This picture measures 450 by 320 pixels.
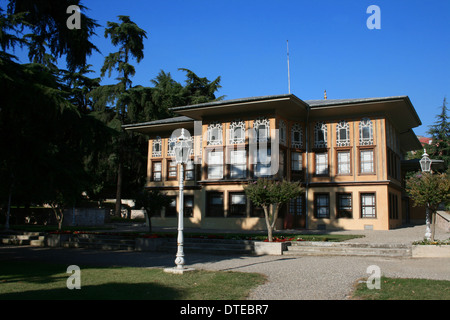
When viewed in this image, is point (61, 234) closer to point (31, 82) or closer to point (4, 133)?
point (4, 133)

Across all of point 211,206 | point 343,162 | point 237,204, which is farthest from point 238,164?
point 343,162

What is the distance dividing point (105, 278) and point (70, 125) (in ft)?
15.9

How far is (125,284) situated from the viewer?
916 cm

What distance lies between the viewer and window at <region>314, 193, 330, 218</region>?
2703 cm

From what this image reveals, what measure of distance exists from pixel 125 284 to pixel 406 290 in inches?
230

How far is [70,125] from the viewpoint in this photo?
1235cm

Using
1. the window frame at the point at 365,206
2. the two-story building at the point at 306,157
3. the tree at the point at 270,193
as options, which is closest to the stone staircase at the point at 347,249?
the tree at the point at 270,193

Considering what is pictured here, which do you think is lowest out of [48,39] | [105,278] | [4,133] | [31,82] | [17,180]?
[105,278]

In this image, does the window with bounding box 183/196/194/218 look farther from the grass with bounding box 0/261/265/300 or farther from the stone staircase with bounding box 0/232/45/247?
the grass with bounding box 0/261/265/300

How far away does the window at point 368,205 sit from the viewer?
2570 cm

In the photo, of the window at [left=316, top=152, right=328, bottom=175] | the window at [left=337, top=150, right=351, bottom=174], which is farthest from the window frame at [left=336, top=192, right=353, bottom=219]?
the window at [left=316, top=152, right=328, bottom=175]

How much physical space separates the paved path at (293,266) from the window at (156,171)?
15.5 meters

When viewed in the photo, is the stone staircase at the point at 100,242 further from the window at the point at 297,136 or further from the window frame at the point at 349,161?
the window frame at the point at 349,161

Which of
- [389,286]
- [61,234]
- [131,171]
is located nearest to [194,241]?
[61,234]
